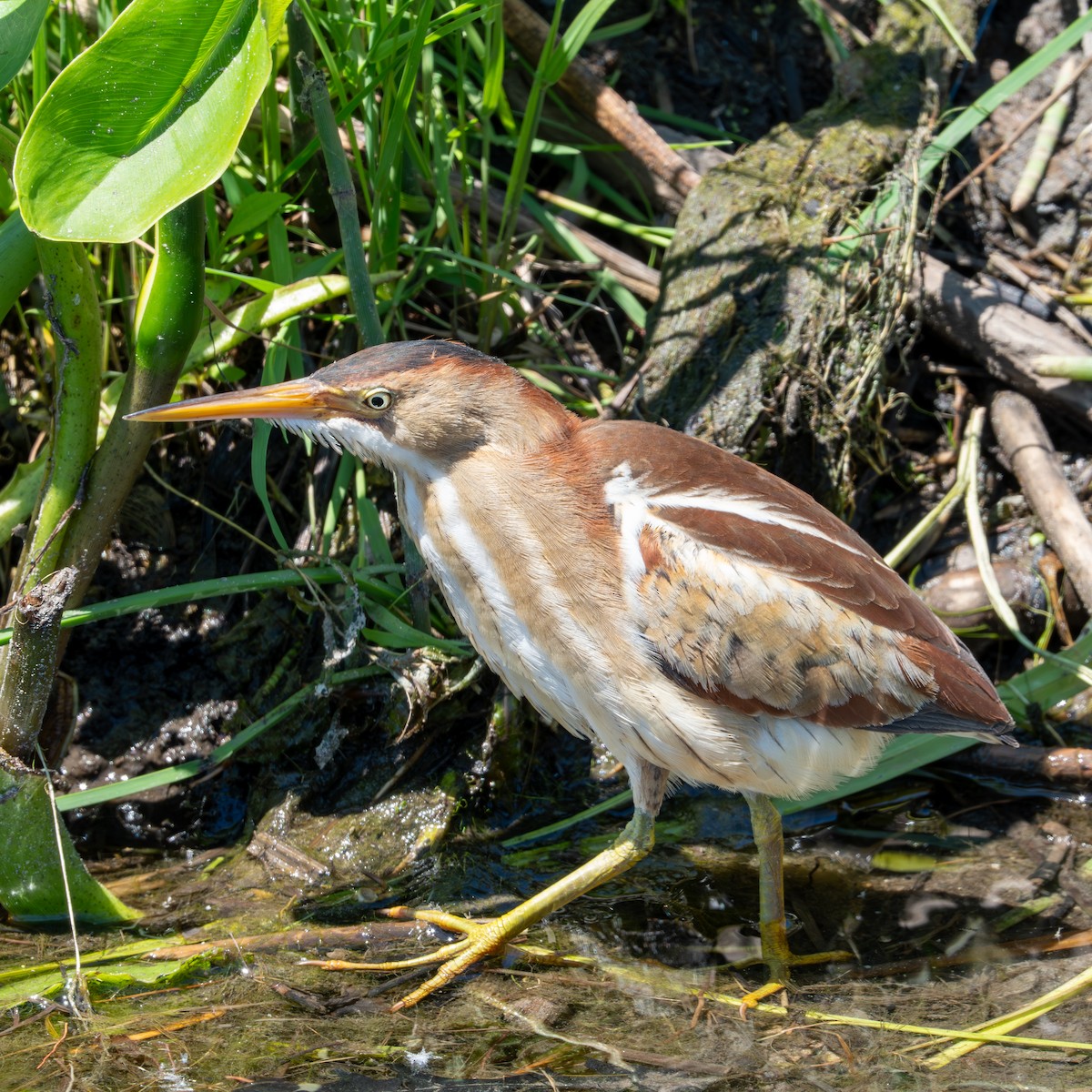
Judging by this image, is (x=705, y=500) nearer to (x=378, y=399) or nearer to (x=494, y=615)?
(x=494, y=615)

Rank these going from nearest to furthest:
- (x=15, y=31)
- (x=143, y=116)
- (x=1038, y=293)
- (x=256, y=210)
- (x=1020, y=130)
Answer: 1. (x=143, y=116)
2. (x=15, y=31)
3. (x=256, y=210)
4. (x=1038, y=293)
5. (x=1020, y=130)

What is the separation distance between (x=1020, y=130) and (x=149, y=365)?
2.92 metres

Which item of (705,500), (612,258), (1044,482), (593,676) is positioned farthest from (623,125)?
(593,676)

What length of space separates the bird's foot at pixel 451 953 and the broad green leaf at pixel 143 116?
146 centimetres

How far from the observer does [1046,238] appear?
4062 mm

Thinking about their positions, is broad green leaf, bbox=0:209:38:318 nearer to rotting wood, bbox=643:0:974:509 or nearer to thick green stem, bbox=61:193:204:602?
thick green stem, bbox=61:193:204:602

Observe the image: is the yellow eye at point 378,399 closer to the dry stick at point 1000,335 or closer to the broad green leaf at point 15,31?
the broad green leaf at point 15,31

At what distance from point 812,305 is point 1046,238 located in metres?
1.23

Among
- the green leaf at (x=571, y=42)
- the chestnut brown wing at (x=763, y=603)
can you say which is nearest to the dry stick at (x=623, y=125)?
the green leaf at (x=571, y=42)

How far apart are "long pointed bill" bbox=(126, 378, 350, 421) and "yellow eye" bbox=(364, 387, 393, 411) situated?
0.13ft

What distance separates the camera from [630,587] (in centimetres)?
237

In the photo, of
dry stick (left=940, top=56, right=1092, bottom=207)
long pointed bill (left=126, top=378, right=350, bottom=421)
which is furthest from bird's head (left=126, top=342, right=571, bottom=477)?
dry stick (left=940, top=56, right=1092, bottom=207)

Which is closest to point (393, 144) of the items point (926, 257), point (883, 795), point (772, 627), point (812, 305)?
point (812, 305)

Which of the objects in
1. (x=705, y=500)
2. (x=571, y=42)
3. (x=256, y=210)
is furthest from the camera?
(x=571, y=42)
